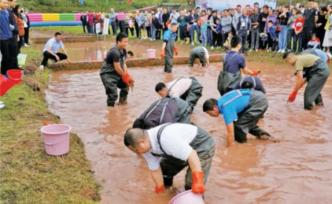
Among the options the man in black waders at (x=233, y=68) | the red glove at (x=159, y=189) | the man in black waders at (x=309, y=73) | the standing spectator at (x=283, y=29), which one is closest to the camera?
the red glove at (x=159, y=189)

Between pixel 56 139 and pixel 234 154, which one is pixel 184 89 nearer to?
pixel 234 154

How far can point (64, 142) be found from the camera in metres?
5.58

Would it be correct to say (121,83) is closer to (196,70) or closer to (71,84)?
(71,84)

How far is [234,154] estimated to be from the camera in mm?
6328

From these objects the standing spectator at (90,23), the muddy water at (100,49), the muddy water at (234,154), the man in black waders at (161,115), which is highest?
the standing spectator at (90,23)

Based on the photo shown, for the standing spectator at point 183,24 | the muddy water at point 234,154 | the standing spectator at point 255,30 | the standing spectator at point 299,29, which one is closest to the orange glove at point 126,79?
the muddy water at point 234,154

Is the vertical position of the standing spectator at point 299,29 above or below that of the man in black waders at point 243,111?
above

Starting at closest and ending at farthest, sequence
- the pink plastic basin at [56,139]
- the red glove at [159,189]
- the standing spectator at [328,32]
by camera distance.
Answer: the red glove at [159,189] → the pink plastic basin at [56,139] → the standing spectator at [328,32]

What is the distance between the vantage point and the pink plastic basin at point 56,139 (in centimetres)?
541

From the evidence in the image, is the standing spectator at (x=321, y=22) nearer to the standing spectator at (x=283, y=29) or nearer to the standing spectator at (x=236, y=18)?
the standing spectator at (x=283, y=29)

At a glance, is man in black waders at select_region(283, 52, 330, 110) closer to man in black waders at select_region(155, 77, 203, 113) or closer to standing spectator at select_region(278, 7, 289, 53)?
man in black waders at select_region(155, 77, 203, 113)

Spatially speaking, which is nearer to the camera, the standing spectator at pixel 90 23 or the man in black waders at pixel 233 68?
the man in black waders at pixel 233 68

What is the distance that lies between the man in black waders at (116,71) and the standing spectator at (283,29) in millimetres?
7641

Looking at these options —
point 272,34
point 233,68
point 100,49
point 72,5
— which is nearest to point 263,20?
point 272,34
